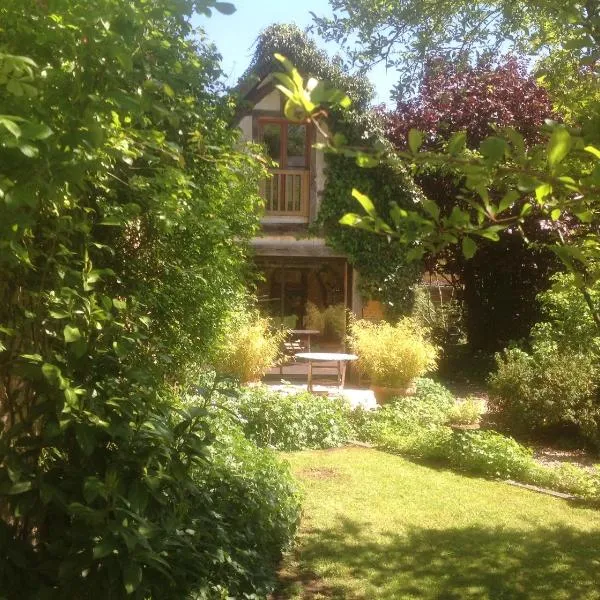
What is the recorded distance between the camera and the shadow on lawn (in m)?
5.28

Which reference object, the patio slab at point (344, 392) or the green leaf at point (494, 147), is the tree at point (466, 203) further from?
the green leaf at point (494, 147)

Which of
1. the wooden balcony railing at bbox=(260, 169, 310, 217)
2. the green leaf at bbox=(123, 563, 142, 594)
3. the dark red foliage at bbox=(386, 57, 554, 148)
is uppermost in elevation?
the dark red foliage at bbox=(386, 57, 554, 148)

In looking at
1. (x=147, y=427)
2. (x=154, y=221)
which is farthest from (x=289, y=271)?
(x=147, y=427)

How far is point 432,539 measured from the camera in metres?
6.42

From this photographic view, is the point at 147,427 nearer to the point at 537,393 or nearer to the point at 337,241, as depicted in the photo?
the point at 537,393

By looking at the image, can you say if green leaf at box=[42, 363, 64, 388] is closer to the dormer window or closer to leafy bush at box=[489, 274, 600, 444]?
leafy bush at box=[489, 274, 600, 444]

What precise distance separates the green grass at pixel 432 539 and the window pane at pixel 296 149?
907 centimetres

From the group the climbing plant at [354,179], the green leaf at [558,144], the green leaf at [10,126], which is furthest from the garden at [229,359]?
the climbing plant at [354,179]

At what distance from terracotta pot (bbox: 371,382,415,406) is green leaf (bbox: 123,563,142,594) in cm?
1027

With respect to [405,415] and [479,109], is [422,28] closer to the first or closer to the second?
[405,415]

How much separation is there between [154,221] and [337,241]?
11.5 meters

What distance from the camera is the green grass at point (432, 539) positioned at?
17.5 ft

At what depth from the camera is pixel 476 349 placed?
59.6ft

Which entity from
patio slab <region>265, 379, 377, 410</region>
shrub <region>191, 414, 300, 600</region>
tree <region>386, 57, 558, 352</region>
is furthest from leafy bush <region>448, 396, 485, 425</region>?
tree <region>386, 57, 558, 352</region>
